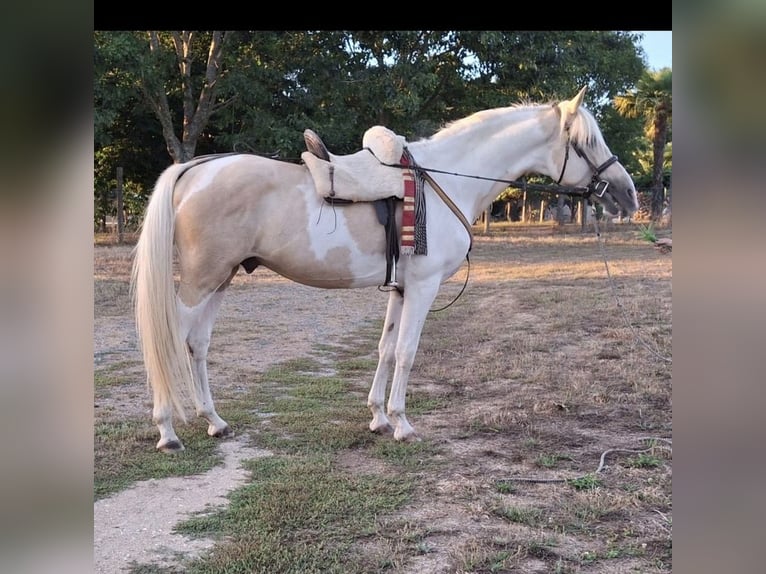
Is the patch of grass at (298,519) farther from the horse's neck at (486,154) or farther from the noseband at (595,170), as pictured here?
the noseband at (595,170)

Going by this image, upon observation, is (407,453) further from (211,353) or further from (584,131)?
(211,353)

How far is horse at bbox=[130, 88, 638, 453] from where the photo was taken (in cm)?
332

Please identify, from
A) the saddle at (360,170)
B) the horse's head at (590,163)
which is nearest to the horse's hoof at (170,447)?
the saddle at (360,170)

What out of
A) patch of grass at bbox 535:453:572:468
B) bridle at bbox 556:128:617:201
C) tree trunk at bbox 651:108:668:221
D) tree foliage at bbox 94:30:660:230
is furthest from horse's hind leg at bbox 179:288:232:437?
tree trunk at bbox 651:108:668:221

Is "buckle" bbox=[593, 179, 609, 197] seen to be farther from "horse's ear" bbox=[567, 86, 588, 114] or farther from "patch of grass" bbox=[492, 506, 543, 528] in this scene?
"patch of grass" bbox=[492, 506, 543, 528]

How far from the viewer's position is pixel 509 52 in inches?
471

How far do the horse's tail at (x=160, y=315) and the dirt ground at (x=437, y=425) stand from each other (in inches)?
19.3

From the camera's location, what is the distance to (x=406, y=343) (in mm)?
3742

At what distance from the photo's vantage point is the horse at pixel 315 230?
3320mm

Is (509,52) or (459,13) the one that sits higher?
(509,52)

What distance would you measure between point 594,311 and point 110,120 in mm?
8908
